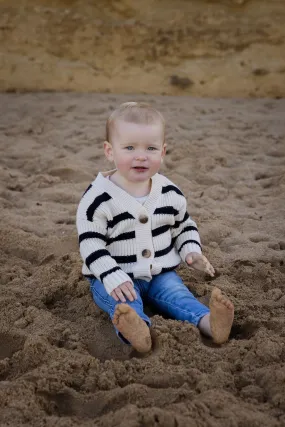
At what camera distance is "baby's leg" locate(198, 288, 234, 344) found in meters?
1.96

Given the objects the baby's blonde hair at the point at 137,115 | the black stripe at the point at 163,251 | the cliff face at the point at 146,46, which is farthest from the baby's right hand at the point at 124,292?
the cliff face at the point at 146,46

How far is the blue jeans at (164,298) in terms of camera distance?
2.18 metres

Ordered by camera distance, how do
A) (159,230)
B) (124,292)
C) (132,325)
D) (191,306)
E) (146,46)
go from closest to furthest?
(132,325), (124,292), (191,306), (159,230), (146,46)

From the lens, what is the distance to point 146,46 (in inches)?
218

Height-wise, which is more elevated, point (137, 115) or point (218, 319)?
point (137, 115)

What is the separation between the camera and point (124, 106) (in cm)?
221

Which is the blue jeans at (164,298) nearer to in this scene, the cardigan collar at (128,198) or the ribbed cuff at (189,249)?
the ribbed cuff at (189,249)

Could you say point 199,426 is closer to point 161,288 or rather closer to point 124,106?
point 161,288

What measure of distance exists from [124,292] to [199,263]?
1.25 feet

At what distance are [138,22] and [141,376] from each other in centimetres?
437

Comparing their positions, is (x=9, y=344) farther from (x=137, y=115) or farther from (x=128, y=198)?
(x=137, y=115)

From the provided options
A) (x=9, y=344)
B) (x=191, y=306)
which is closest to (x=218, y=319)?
(x=191, y=306)

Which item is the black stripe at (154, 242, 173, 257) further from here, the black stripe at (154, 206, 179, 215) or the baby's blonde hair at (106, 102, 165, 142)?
the baby's blonde hair at (106, 102, 165, 142)

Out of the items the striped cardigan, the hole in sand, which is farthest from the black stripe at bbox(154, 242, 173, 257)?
the hole in sand
